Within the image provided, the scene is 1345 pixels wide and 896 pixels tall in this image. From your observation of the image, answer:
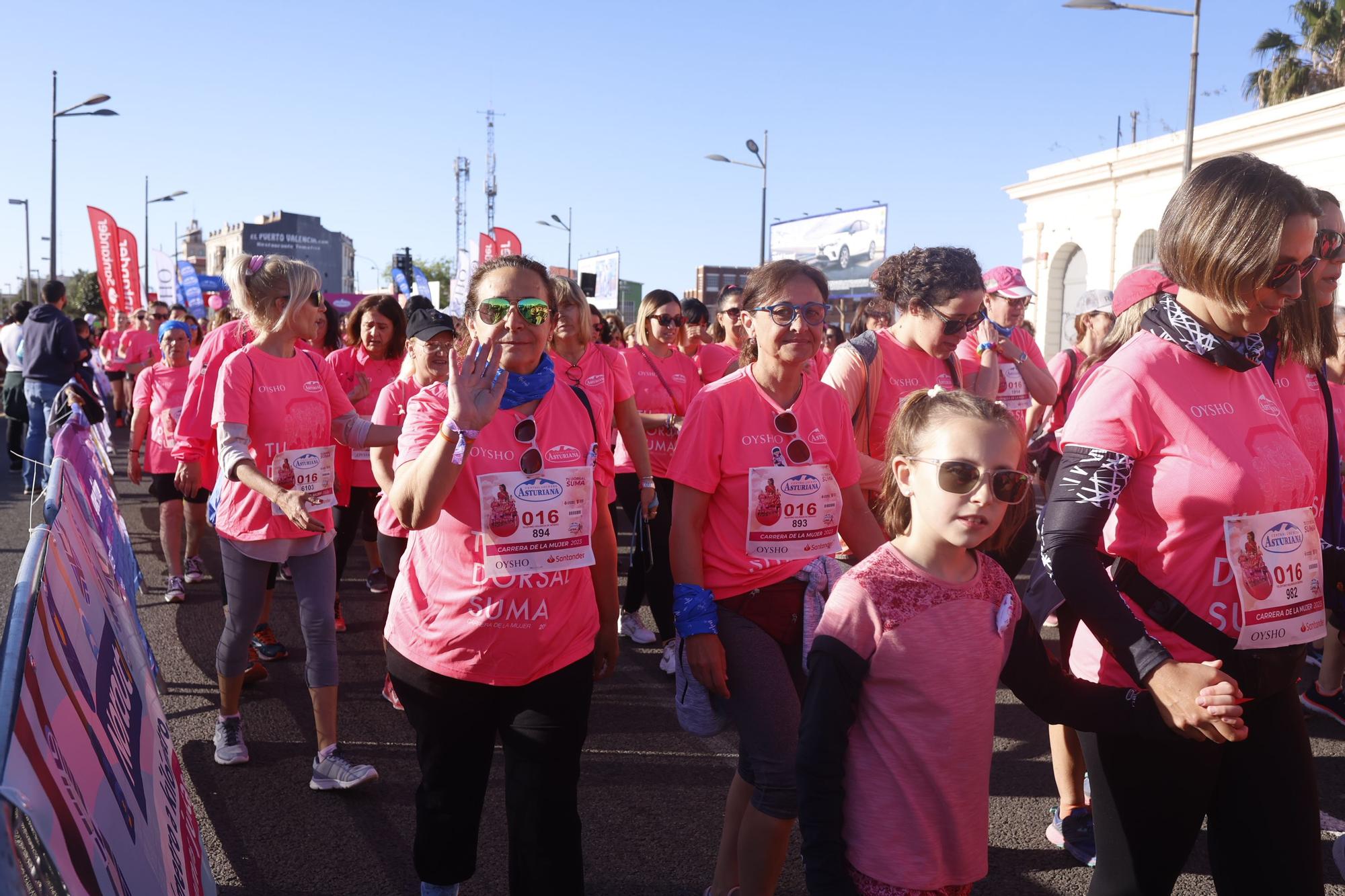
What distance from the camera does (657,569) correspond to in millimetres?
5566

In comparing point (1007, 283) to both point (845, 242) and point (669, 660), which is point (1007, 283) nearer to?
point (669, 660)

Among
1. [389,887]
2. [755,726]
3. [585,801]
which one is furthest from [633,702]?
[755,726]

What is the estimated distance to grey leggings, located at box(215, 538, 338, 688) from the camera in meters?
4.27

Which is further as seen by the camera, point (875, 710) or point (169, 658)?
point (169, 658)

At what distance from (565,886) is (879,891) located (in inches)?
38.2

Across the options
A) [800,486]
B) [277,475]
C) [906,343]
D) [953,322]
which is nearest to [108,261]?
[277,475]

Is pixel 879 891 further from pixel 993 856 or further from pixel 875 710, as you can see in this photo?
pixel 993 856

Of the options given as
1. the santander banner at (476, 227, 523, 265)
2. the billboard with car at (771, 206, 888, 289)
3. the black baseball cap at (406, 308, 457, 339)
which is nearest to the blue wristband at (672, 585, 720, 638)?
the black baseball cap at (406, 308, 457, 339)

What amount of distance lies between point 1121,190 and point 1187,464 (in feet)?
91.9

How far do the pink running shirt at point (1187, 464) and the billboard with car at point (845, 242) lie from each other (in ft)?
120

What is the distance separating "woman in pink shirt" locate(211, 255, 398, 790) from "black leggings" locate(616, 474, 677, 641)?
125 centimetres

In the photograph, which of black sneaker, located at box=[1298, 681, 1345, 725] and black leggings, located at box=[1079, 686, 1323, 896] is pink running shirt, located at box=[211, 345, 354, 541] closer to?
black leggings, located at box=[1079, 686, 1323, 896]

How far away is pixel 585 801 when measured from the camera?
421 centimetres

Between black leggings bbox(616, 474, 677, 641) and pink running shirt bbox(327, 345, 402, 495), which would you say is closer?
black leggings bbox(616, 474, 677, 641)
